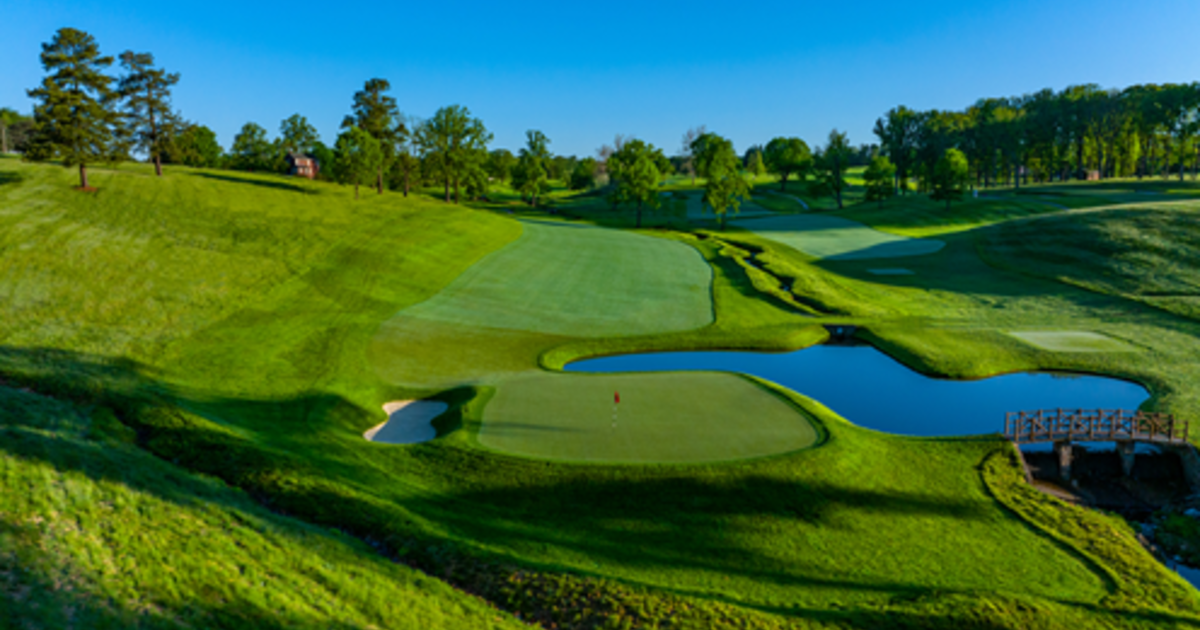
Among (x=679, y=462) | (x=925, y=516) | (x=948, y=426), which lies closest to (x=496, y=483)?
(x=679, y=462)

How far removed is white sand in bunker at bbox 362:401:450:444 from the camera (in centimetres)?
2288

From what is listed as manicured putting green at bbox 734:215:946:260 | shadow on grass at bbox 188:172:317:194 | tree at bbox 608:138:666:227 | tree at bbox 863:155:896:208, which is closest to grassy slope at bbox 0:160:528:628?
shadow on grass at bbox 188:172:317:194

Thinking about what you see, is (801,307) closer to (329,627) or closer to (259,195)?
(329,627)

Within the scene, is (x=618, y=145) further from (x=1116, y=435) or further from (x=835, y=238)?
(x=1116, y=435)

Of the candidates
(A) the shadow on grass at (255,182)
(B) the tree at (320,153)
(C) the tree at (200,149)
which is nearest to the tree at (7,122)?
(C) the tree at (200,149)

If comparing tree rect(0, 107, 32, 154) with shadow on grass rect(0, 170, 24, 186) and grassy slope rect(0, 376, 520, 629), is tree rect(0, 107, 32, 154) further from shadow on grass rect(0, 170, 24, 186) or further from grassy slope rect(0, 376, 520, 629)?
grassy slope rect(0, 376, 520, 629)

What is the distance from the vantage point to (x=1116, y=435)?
894 inches

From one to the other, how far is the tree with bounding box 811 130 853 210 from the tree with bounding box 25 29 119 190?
321ft

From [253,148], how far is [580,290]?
77190 millimetres

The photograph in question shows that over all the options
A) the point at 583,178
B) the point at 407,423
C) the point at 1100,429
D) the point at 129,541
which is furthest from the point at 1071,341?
the point at 583,178

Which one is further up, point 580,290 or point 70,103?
point 70,103

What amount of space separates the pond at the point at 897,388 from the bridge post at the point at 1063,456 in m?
2.25

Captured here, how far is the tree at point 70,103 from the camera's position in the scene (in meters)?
48.8

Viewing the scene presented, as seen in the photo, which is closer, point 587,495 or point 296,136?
point 587,495
